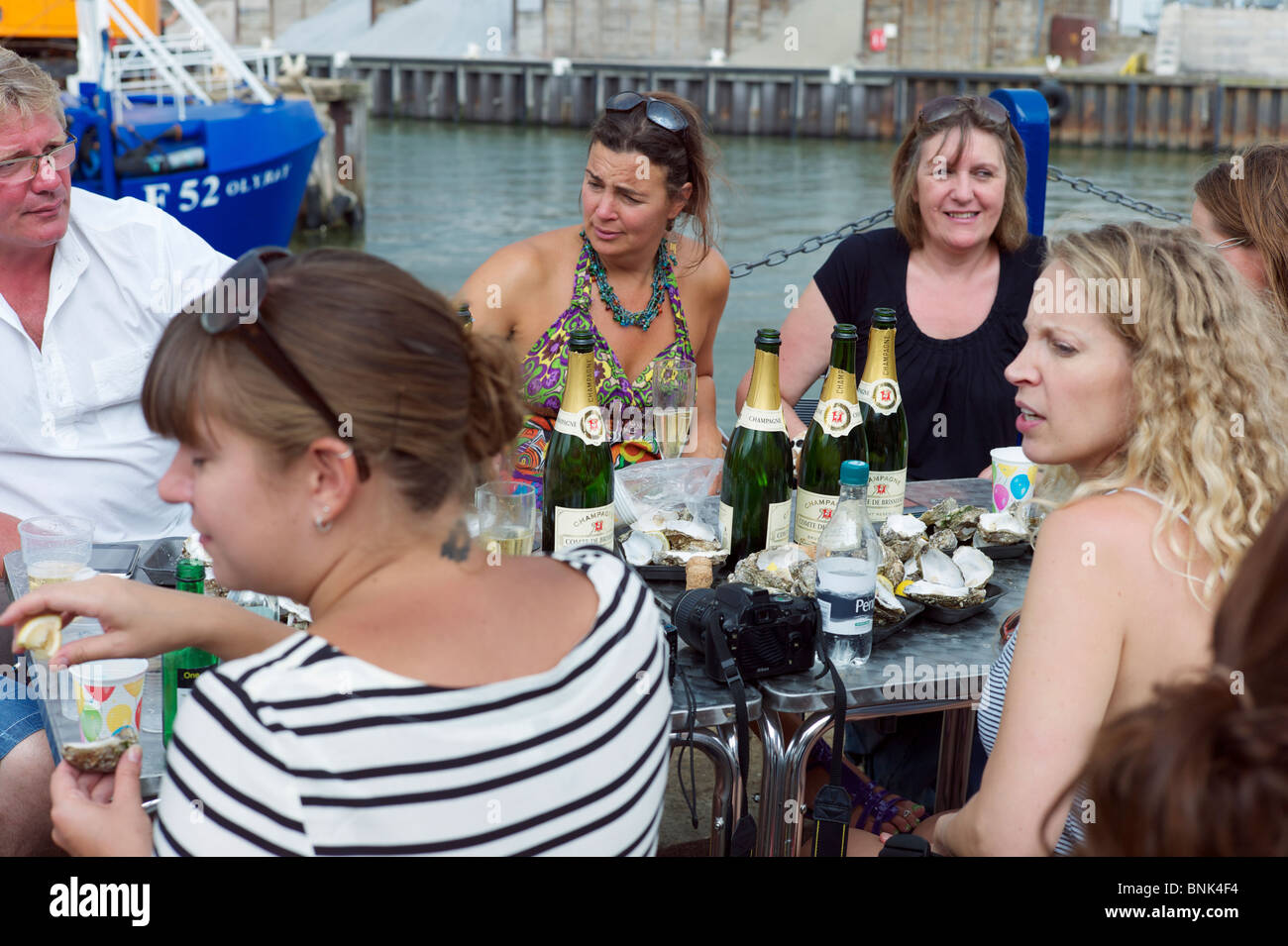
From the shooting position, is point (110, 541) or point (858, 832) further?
point (110, 541)

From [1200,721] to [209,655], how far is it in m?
1.38

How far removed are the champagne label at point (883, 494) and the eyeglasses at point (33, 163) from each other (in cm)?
180

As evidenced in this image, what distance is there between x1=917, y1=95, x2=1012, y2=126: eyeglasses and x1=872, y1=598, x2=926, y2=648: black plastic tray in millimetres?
1877

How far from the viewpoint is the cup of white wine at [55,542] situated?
2004 millimetres

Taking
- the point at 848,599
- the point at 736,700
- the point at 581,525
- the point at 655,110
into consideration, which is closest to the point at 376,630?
the point at 736,700

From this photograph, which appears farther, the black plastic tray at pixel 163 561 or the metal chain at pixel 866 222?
the metal chain at pixel 866 222

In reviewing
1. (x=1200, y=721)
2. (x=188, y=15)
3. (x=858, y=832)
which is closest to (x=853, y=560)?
(x=858, y=832)

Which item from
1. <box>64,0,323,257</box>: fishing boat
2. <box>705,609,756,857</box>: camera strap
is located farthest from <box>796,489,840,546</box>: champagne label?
<box>64,0,323,257</box>: fishing boat

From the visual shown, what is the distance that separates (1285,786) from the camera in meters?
0.80

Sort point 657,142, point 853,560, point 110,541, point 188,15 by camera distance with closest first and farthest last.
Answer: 1. point 853,560
2. point 110,541
3. point 657,142
4. point 188,15

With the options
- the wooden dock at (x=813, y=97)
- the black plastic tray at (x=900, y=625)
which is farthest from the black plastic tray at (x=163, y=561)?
the wooden dock at (x=813, y=97)

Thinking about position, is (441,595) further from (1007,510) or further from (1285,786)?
(1007,510)

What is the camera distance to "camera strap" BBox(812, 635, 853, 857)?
1928 millimetres

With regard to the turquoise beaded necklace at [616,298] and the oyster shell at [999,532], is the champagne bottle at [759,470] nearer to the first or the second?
the oyster shell at [999,532]
